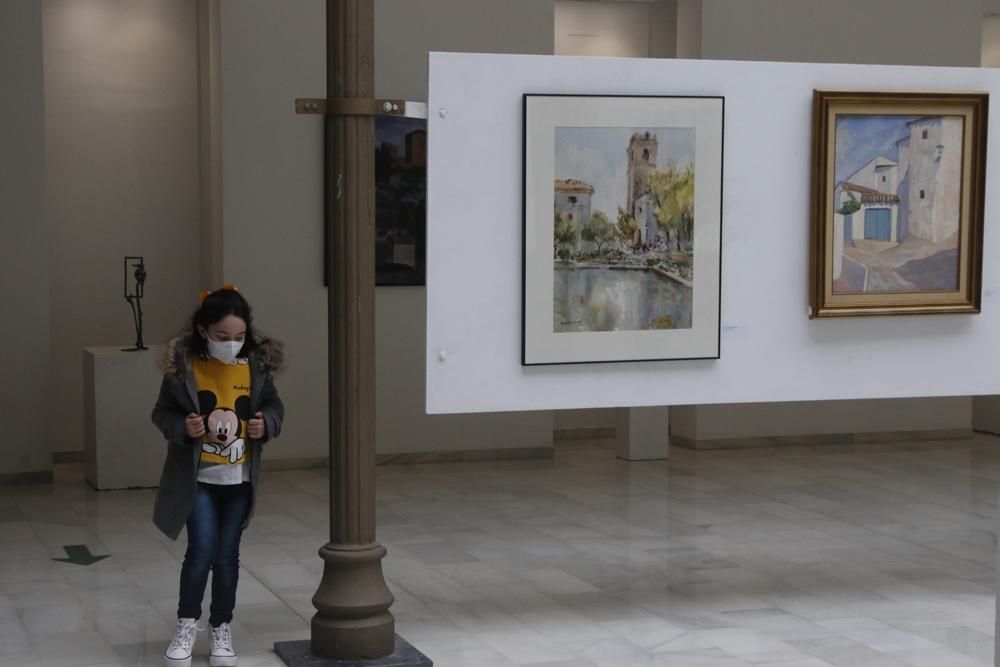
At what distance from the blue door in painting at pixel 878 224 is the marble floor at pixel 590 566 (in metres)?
1.95

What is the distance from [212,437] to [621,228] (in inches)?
92.2

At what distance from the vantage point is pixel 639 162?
738cm

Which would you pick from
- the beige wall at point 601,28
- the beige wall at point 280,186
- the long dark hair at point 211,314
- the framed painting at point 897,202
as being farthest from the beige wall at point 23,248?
the framed painting at point 897,202

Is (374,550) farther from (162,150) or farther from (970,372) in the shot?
(162,150)

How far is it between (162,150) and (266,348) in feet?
22.5

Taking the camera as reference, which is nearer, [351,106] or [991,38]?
[351,106]

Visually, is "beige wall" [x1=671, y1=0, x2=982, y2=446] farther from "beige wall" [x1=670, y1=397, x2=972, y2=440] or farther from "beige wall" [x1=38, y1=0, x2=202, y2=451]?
"beige wall" [x1=38, y1=0, x2=202, y2=451]

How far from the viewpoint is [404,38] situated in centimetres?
1273

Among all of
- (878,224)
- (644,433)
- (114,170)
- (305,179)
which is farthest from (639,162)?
(114,170)

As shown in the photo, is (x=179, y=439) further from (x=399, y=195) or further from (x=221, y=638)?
(x=399, y=195)

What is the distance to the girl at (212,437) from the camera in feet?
20.9

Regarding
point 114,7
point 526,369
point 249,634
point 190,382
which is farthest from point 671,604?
point 114,7

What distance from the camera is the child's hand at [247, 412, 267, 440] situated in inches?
252

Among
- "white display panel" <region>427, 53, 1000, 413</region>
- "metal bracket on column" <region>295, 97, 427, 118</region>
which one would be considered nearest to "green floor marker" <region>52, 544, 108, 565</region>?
"white display panel" <region>427, 53, 1000, 413</region>
